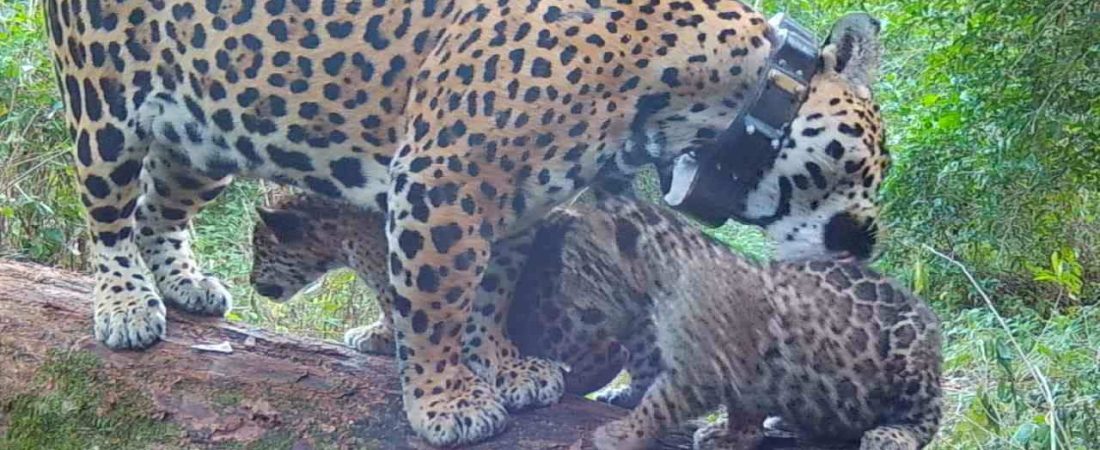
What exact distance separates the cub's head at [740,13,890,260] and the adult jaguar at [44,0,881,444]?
1cm

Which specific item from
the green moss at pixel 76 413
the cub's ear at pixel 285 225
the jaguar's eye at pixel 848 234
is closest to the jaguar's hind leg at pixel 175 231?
the cub's ear at pixel 285 225

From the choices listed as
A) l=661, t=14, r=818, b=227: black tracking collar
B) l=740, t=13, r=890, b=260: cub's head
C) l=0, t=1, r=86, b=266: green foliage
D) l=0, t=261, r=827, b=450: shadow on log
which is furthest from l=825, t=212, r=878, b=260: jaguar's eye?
l=0, t=1, r=86, b=266: green foliage

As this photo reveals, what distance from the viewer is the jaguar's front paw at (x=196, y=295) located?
489 cm

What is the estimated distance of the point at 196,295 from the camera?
4.91m

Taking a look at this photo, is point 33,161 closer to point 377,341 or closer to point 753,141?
point 377,341

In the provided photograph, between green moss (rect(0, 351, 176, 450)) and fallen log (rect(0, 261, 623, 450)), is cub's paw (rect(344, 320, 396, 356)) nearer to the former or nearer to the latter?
fallen log (rect(0, 261, 623, 450))

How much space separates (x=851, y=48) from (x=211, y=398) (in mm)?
2240

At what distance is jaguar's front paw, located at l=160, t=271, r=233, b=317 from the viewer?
4891mm

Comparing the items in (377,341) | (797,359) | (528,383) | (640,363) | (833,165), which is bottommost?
(377,341)

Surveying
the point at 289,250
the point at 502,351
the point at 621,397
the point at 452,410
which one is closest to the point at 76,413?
the point at 289,250

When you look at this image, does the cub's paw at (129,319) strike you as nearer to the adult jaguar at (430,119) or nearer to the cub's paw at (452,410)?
the adult jaguar at (430,119)

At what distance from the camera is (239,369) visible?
4301 mm

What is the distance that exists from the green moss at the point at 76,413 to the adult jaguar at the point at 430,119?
173mm

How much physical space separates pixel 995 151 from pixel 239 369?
356 cm
